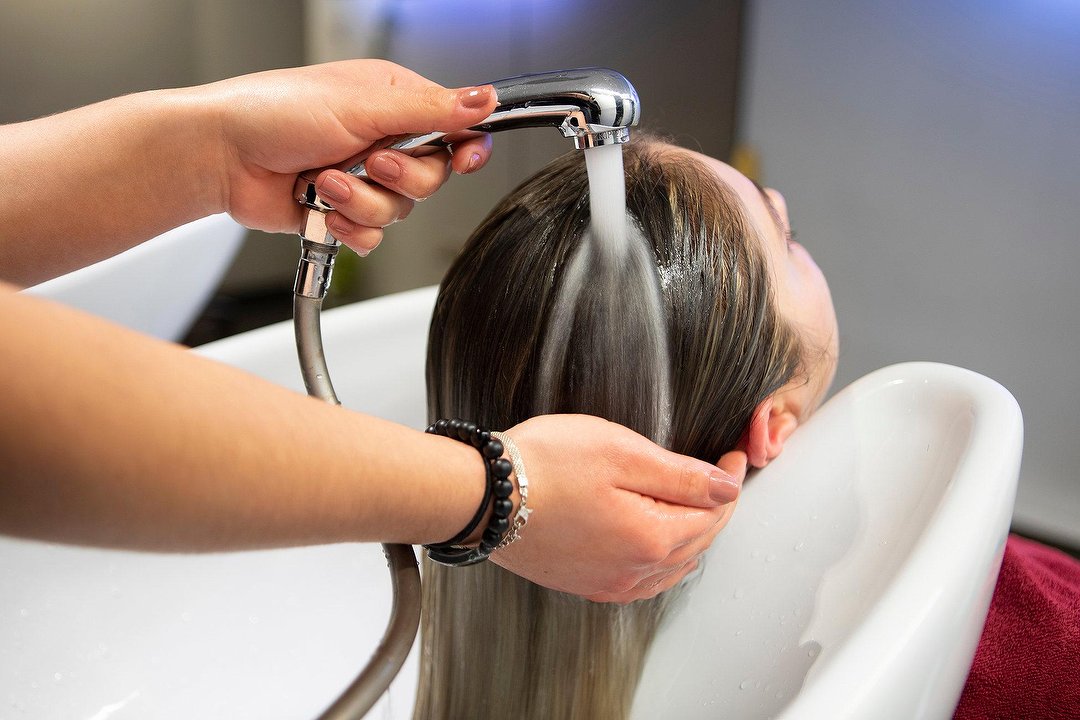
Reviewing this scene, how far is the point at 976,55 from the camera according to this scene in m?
2.09

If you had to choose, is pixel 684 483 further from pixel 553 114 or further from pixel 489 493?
pixel 553 114

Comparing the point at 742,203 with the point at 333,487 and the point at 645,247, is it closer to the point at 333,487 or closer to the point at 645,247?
the point at 645,247

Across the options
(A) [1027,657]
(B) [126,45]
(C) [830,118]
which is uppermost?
(B) [126,45]

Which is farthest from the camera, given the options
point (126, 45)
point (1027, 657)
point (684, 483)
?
point (126, 45)

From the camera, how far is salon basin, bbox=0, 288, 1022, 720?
28.3 inches

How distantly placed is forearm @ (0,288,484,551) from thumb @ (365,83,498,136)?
1.18 ft

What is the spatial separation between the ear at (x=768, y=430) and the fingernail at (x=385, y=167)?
0.45 meters

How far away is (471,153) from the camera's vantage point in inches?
33.4

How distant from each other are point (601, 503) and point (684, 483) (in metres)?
0.09

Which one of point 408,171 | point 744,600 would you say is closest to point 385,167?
point 408,171

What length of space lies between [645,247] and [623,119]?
139mm

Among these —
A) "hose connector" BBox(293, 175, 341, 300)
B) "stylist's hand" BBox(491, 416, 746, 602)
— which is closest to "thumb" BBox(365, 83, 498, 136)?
"hose connector" BBox(293, 175, 341, 300)

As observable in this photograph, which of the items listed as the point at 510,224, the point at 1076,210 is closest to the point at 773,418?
the point at 510,224

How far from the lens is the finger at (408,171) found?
84 cm
